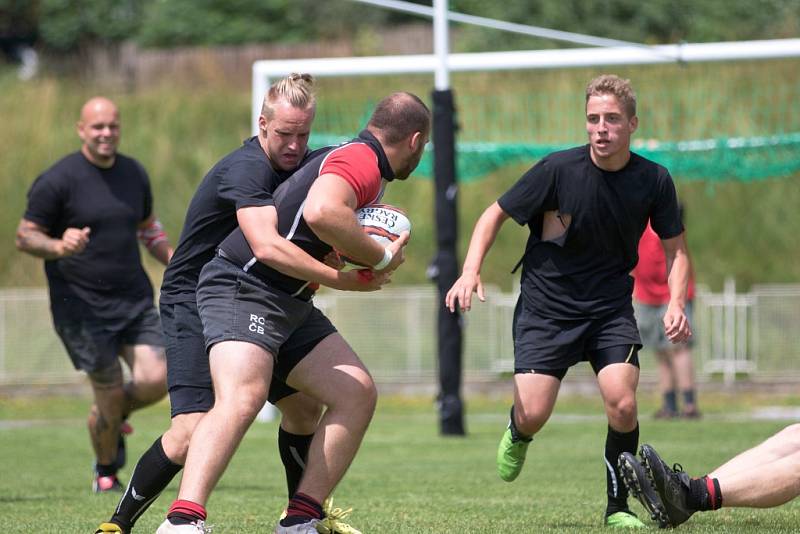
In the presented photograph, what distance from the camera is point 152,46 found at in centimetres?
3594

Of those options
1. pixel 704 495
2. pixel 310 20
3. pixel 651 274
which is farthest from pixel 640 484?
pixel 310 20

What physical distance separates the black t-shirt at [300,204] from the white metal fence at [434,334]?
42.4 feet

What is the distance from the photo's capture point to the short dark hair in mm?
5789

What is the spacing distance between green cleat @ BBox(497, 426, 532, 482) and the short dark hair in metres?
2.04

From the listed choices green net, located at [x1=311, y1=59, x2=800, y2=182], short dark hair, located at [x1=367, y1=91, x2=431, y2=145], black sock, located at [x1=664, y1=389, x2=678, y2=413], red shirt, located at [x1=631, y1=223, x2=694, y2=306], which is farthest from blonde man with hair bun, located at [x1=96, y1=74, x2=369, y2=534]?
green net, located at [x1=311, y1=59, x2=800, y2=182]

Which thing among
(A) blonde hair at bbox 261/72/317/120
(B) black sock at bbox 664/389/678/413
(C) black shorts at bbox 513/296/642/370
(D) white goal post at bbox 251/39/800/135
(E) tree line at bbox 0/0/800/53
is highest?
(E) tree line at bbox 0/0/800/53

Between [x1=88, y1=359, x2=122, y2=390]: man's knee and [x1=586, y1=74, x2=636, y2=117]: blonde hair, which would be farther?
[x1=88, y1=359, x2=122, y2=390]: man's knee

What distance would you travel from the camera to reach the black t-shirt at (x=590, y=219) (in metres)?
6.94

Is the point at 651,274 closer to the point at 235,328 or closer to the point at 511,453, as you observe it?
the point at 511,453

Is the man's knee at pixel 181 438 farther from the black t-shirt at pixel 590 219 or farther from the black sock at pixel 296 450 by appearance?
the black t-shirt at pixel 590 219

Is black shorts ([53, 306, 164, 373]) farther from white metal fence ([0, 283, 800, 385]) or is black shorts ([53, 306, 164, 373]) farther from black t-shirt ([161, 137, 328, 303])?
white metal fence ([0, 283, 800, 385])

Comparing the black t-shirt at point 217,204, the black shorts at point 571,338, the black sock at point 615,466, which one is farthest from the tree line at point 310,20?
the black t-shirt at point 217,204

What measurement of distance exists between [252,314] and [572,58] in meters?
8.90

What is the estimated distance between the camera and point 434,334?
20047 millimetres
